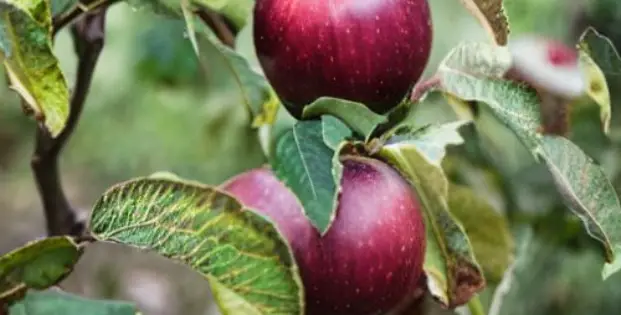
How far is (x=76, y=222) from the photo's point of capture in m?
0.75

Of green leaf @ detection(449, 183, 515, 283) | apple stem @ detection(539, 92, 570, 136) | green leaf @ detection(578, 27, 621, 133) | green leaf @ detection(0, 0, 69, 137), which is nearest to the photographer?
green leaf @ detection(0, 0, 69, 137)

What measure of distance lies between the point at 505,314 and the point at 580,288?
156 millimetres

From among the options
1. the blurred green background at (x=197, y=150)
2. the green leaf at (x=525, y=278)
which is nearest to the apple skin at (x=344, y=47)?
the blurred green background at (x=197, y=150)

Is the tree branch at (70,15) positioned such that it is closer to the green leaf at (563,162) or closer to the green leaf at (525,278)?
the green leaf at (563,162)

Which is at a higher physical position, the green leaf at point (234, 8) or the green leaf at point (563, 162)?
the green leaf at point (234, 8)

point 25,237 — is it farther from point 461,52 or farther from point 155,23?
point 461,52

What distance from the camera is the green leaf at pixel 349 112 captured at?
56cm

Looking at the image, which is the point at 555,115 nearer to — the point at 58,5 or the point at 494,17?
the point at 494,17

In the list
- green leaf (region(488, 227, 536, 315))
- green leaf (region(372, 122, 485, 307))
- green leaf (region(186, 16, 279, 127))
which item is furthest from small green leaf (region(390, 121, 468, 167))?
green leaf (region(488, 227, 536, 315))

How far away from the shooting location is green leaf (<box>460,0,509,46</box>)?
1.96 feet

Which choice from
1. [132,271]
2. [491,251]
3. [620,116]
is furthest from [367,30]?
[132,271]

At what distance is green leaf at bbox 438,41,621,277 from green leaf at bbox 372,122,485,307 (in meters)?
0.03

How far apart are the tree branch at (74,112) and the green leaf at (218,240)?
0.18m

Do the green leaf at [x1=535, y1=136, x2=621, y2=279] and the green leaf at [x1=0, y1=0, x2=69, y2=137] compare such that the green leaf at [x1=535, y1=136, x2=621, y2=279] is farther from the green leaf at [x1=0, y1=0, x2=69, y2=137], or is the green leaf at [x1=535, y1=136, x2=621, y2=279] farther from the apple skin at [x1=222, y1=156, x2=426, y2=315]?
the green leaf at [x1=0, y1=0, x2=69, y2=137]
